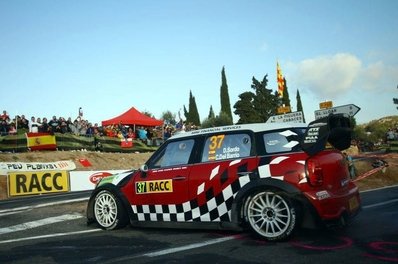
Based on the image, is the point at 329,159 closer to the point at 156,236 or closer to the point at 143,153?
the point at 156,236

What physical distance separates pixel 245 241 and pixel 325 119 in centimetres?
191

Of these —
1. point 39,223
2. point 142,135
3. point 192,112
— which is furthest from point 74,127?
point 192,112

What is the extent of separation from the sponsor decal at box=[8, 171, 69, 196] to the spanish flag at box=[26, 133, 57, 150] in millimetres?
4340

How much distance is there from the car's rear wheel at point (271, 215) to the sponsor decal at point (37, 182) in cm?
1426

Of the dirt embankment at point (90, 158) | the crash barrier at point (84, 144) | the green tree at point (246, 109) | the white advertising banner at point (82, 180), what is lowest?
the white advertising banner at point (82, 180)

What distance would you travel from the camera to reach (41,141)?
2217cm

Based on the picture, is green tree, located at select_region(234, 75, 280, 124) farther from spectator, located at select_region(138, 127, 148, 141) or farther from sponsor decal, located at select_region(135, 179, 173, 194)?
sponsor decal, located at select_region(135, 179, 173, 194)

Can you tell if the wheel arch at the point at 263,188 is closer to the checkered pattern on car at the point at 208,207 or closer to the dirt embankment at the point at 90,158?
the checkered pattern on car at the point at 208,207

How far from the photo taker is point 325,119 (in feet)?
18.0

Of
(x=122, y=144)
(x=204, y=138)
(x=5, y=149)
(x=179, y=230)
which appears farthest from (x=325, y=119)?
(x=122, y=144)

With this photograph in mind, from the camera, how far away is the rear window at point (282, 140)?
5.45 meters

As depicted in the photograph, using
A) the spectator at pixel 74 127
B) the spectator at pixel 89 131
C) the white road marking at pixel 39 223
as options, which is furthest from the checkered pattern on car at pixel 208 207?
the spectator at pixel 89 131

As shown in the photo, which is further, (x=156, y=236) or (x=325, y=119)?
(x=156, y=236)

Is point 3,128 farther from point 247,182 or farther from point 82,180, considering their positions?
point 247,182
